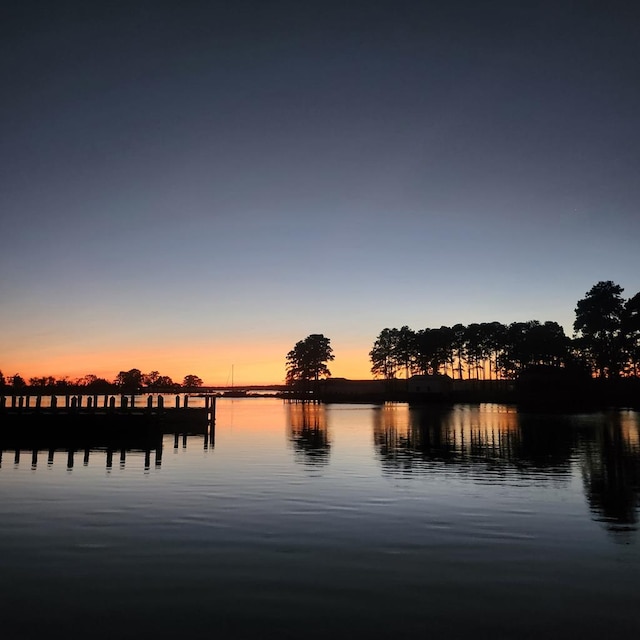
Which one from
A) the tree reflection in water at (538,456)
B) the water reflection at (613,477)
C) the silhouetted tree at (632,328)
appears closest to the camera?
the water reflection at (613,477)

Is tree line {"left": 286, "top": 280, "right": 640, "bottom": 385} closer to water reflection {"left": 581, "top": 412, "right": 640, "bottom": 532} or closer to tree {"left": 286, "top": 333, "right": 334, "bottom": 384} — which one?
tree {"left": 286, "top": 333, "right": 334, "bottom": 384}

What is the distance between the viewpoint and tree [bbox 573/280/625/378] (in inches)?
4400

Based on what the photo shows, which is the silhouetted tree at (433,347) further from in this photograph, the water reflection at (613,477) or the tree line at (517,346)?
the water reflection at (613,477)

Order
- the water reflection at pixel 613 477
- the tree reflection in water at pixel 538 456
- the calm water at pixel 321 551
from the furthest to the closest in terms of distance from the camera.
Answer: the tree reflection in water at pixel 538 456
the water reflection at pixel 613 477
the calm water at pixel 321 551

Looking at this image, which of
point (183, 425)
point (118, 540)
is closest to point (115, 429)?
point (183, 425)

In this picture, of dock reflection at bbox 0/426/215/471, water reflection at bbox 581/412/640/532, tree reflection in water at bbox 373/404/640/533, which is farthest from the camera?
dock reflection at bbox 0/426/215/471

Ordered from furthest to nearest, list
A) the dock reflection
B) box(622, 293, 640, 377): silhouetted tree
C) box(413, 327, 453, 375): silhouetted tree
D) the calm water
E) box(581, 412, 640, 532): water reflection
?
box(413, 327, 453, 375): silhouetted tree < box(622, 293, 640, 377): silhouetted tree < the dock reflection < box(581, 412, 640, 532): water reflection < the calm water

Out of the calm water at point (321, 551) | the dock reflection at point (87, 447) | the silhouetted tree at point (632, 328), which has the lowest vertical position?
the calm water at point (321, 551)

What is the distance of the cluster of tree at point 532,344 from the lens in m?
111

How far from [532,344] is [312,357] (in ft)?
243

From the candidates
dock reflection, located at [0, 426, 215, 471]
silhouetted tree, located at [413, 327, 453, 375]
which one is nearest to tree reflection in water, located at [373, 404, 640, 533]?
dock reflection, located at [0, 426, 215, 471]

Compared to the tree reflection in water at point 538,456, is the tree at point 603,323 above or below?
above

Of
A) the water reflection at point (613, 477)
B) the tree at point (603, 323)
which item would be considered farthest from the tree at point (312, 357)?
the water reflection at point (613, 477)

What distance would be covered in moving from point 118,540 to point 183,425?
131ft
